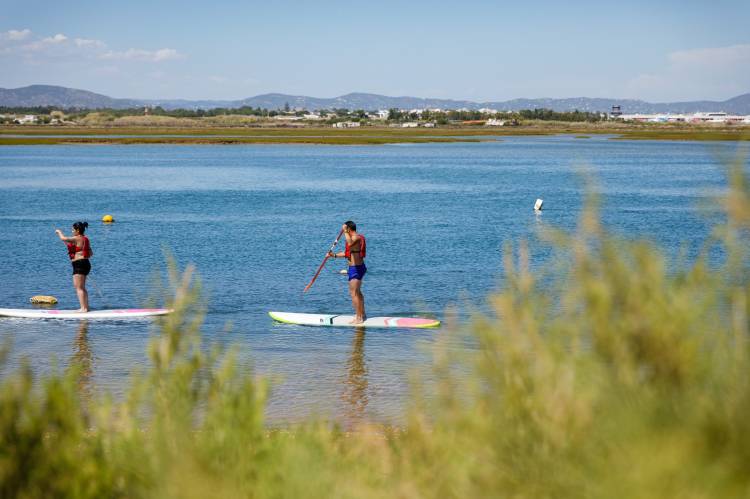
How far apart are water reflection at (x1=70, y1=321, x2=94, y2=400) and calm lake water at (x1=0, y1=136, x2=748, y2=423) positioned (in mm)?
108

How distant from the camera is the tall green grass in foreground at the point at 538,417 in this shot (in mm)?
4781

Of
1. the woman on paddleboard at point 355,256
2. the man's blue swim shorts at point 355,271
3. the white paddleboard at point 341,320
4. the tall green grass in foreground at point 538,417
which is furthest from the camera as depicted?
the white paddleboard at point 341,320

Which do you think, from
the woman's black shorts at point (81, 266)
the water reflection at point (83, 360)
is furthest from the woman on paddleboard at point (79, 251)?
the water reflection at point (83, 360)

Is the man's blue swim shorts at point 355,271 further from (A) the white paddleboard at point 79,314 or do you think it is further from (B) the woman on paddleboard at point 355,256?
(A) the white paddleboard at point 79,314

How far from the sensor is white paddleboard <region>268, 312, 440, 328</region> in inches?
863

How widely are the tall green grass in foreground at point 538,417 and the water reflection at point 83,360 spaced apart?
8.85 m

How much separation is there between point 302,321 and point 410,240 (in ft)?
59.3

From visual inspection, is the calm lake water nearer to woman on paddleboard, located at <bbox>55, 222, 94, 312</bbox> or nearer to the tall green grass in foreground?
the tall green grass in foreground

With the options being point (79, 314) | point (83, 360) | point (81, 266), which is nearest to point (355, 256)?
point (83, 360)

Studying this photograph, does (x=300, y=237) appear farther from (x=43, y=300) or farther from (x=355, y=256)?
(x=355, y=256)

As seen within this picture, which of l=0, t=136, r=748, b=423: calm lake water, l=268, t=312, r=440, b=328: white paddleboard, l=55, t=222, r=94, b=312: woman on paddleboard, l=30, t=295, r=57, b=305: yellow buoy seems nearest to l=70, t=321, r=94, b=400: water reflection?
l=0, t=136, r=748, b=423: calm lake water

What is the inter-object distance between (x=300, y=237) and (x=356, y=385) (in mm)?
24795

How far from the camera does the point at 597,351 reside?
5723 mm

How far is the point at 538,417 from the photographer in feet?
19.5
